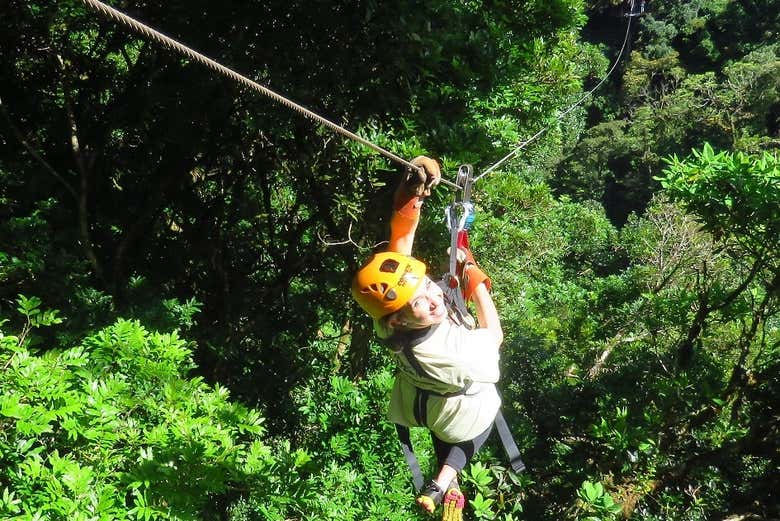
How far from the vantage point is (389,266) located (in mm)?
2193

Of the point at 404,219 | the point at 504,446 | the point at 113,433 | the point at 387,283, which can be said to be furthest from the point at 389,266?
the point at 113,433

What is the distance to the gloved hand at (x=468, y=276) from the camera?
256cm

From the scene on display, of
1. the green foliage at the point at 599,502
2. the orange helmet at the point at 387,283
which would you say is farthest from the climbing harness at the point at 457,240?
the green foliage at the point at 599,502

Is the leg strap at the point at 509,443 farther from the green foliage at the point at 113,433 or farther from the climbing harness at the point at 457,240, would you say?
the green foliage at the point at 113,433

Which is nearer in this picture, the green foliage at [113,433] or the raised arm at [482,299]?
the green foliage at [113,433]

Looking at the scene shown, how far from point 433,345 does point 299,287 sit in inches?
125

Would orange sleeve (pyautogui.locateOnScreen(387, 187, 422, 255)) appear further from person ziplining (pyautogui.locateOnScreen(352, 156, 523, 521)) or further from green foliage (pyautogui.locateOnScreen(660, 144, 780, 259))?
green foliage (pyautogui.locateOnScreen(660, 144, 780, 259))

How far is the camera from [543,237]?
7.22 m

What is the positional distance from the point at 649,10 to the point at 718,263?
31.5 metres

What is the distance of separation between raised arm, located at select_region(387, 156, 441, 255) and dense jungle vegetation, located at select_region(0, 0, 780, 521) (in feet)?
1.86

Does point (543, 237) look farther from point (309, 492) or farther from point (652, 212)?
point (309, 492)

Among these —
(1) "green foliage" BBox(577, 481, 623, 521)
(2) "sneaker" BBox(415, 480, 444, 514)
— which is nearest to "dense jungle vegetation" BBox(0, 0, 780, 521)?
(1) "green foliage" BBox(577, 481, 623, 521)

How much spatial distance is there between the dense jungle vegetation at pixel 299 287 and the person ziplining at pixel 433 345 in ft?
1.88

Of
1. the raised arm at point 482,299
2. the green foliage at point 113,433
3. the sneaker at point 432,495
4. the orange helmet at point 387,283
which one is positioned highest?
the orange helmet at point 387,283
